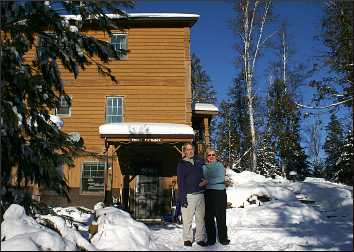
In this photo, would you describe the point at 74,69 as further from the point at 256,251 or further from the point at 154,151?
the point at 154,151

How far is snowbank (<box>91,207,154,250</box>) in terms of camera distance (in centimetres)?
645

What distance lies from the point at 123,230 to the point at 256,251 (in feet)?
6.61

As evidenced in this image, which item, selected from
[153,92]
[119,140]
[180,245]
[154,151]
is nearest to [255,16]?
[153,92]

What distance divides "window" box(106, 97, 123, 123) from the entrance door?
8.58 feet

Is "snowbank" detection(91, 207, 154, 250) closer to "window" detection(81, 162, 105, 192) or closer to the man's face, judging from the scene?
the man's face

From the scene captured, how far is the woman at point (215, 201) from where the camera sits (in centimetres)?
768

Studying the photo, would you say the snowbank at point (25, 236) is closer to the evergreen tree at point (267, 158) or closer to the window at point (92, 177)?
the window at point (92, 177)

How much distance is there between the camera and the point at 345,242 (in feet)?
18.3

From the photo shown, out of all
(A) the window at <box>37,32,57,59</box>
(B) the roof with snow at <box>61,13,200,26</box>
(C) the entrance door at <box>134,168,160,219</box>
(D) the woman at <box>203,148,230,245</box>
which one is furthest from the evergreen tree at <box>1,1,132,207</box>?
(B) the roof with snow at <box>61,13,200,26</box>

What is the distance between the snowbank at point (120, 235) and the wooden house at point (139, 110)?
11.8 metres

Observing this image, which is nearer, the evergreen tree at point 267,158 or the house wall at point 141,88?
the house wall at point 141,88

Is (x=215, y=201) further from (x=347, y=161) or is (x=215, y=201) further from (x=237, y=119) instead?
(x=237, y=119)

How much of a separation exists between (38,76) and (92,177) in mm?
12263

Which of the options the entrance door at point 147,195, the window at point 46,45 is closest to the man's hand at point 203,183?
the window at point 46,45
